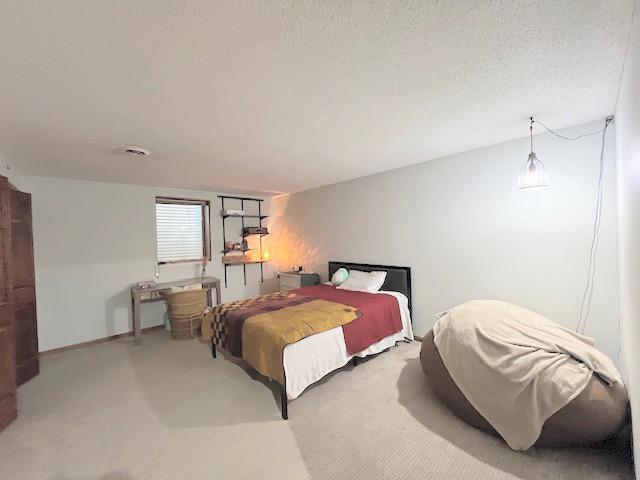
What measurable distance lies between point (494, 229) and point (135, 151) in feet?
12.5

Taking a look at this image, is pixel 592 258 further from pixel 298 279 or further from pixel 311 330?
pixel 298 279

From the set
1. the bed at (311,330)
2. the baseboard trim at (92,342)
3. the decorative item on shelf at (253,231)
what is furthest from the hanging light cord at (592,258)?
the baseboard trim at (92,342)

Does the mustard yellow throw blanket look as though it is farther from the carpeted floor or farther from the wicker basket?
the wicker basket

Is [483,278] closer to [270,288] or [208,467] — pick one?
[208,467]

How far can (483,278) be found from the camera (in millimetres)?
3064

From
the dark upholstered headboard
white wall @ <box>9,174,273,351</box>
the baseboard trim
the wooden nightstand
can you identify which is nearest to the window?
white wall @ <box>9,174,273,351</box>

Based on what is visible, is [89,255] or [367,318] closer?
[367,318]

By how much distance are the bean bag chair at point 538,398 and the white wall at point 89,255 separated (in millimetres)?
4453

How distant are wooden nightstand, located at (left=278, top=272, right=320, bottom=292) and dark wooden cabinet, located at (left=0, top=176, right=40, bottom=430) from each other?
336 cm

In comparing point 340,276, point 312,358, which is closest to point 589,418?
point 312,358

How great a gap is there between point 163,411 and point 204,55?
2691 millimetres

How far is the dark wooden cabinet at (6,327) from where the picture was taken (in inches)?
85.9

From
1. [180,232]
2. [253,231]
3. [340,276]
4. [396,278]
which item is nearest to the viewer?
[396,278]

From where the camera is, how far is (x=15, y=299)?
9.38ft
